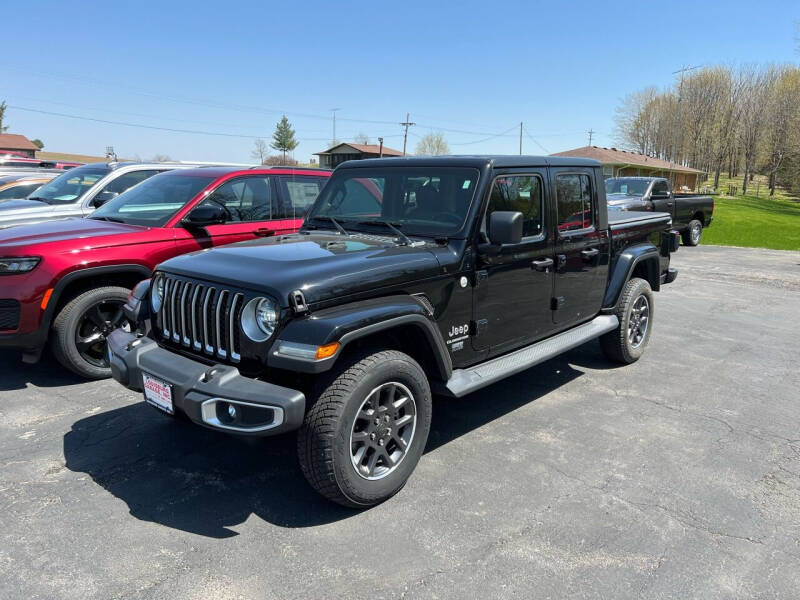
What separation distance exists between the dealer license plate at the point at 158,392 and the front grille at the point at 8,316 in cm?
211

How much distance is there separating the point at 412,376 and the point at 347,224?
5.17 feet

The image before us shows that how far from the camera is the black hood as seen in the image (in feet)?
9.92

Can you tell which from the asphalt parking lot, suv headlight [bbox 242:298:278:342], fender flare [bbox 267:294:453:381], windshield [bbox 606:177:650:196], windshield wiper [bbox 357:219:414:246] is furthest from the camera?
windshield [bbox 606:177:650:196]

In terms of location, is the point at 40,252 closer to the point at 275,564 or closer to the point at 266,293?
the point at 266,293

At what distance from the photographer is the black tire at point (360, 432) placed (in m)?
2.93

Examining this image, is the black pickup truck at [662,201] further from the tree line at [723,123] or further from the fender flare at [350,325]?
the tree line at [723,123]

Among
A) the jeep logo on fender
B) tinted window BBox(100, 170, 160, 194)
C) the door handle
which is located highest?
tinted window BBox(100, 170, 160, 194)

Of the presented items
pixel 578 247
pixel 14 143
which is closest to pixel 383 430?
pixel 578 247

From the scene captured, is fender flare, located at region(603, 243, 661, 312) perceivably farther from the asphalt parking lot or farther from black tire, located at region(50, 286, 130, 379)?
black tire, located at region(50, 286, 130, 379)

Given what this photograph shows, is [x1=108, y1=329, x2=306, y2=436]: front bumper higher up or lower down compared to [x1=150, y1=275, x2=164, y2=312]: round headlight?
lower down

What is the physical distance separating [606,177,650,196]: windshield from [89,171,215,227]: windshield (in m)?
12.3

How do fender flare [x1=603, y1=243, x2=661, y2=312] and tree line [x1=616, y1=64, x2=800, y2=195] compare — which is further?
tree line [x1=616, y1=64, x2=800, y2=195]

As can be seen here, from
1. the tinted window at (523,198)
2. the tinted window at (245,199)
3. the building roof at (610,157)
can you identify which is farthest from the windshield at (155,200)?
the building roof at (610,157)

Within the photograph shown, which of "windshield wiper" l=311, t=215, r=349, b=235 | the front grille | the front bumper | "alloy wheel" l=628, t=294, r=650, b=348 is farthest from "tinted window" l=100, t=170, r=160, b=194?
"alloy wheel" l=628, t=294, r=650, b=348
